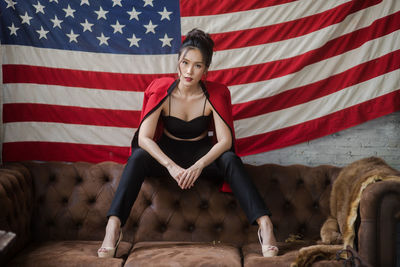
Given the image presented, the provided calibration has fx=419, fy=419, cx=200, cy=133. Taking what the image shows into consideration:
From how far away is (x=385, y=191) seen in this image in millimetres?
1896

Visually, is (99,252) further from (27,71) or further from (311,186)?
(27,71)

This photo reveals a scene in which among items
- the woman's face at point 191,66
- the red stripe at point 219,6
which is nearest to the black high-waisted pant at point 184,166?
the woman's face at point 191,66

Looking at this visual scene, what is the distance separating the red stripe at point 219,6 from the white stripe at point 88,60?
1.08 ft

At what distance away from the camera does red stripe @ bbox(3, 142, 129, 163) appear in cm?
292

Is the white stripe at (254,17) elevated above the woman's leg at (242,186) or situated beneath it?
elevated above

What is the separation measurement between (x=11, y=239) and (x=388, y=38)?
8.56 feet

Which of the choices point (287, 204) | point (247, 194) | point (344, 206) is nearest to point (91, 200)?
point (247, 194)

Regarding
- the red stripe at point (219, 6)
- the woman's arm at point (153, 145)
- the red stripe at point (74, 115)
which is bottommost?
the woman's arm at point (153, 145)

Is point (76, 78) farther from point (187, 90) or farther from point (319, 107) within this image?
point (319, 107)

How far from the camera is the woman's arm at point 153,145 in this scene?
90.4 inches

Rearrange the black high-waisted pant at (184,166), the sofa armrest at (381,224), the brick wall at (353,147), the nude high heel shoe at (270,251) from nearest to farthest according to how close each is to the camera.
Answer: the sofa armrest at (381,224)
the nude high heel shoe at (270,251)
the black high-waisted pant at (184,166)
the brick wall at (353,147)

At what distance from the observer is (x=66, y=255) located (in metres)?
2.06

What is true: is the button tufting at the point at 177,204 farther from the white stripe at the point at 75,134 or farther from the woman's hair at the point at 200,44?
the woman's hair at the point at 200,44

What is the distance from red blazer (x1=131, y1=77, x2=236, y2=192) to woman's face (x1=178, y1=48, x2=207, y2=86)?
4.5 inches
